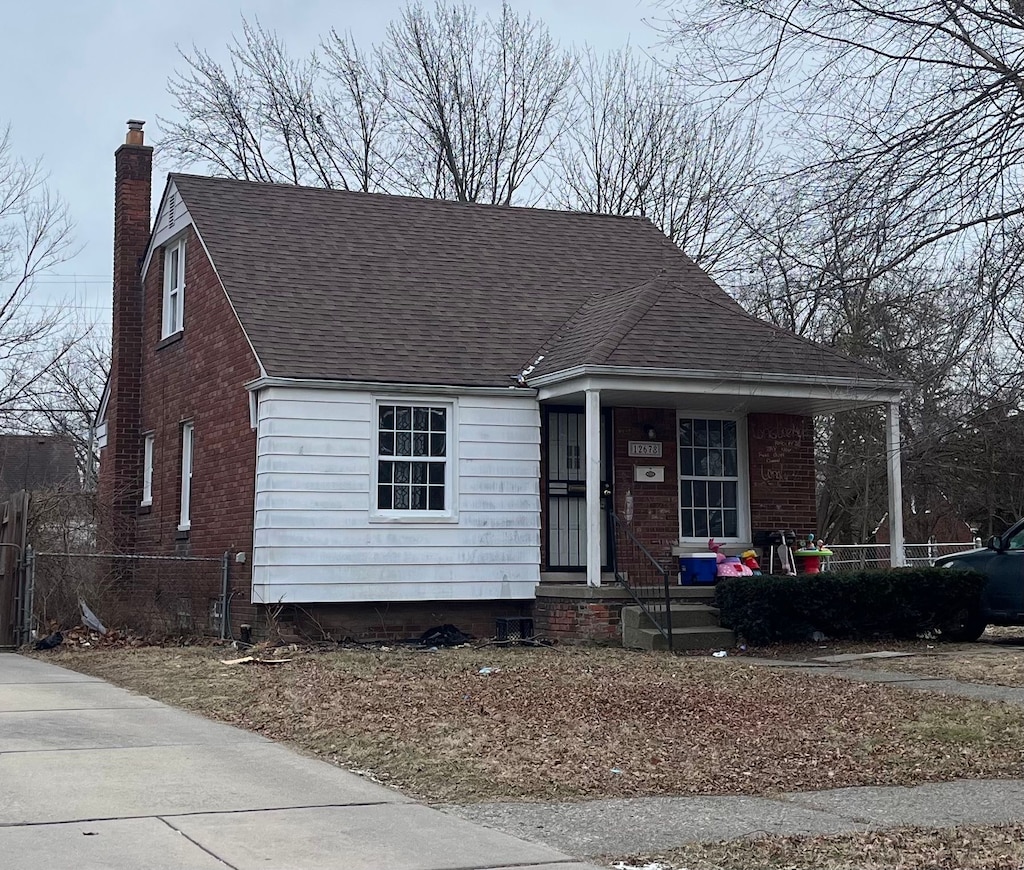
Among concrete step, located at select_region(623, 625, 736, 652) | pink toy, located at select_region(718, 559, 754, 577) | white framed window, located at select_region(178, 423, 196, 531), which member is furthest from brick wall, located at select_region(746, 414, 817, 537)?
white framed window, located at select_region(178, 423, 196, 531)

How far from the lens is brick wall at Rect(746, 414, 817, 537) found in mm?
18234

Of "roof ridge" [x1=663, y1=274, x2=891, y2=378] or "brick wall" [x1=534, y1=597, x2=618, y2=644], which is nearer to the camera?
"brick wall" [x1=534, y1=597, x2=618, y2=644]

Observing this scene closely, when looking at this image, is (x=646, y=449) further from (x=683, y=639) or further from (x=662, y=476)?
(x=683, y=639)

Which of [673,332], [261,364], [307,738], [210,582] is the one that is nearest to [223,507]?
[210,582]

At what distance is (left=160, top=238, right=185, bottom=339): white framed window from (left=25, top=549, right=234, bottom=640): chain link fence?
162 inches

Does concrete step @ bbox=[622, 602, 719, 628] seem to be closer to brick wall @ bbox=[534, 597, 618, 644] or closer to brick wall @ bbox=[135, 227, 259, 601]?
brick wall @ bbox=[534, 597, 618, 644]

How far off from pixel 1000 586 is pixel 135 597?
11629 mm

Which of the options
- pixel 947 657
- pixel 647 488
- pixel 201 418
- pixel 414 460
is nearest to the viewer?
pixel 947 657

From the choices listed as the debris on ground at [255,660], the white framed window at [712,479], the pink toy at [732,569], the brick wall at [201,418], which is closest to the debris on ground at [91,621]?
the brick wall at [201,418]

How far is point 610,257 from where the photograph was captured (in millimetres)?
21156

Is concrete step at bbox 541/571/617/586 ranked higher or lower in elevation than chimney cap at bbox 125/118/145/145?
lower

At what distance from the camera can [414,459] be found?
16.6 m

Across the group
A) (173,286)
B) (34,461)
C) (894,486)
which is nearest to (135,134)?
(173,286)

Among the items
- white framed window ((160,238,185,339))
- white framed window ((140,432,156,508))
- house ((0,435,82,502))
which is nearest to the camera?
white framed window ((160,238,185,339))
